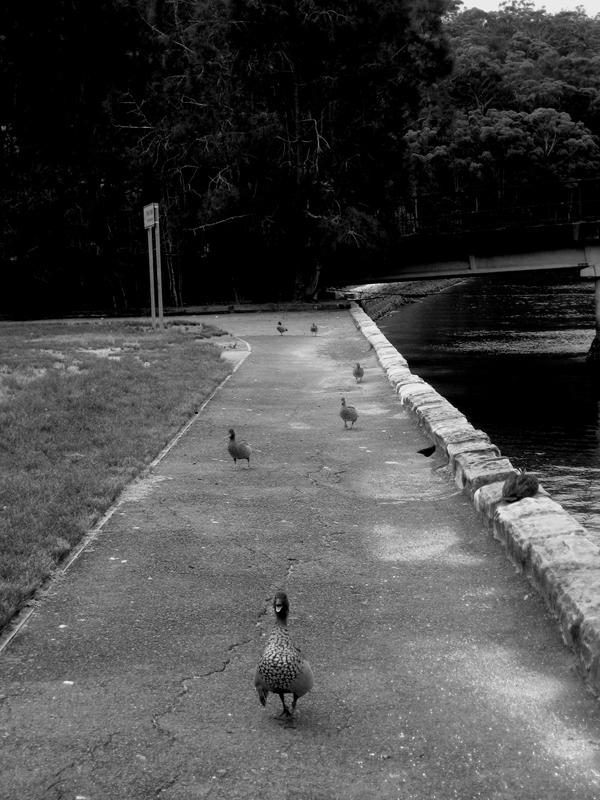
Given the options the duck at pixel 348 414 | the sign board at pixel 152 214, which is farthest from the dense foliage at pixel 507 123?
the duck at pixel 348 414

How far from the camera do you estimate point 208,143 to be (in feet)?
104

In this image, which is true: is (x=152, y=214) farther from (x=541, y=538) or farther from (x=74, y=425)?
(x=541, y=538)

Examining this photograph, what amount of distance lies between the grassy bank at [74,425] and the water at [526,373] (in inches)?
188

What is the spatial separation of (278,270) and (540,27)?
79584 millimetres

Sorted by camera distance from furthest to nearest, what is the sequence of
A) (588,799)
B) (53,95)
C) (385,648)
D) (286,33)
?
(53,95) → (286,33) → (385,648) → (588,799)

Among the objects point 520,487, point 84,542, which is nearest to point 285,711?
point 84,542

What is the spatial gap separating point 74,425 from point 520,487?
21.2 ft

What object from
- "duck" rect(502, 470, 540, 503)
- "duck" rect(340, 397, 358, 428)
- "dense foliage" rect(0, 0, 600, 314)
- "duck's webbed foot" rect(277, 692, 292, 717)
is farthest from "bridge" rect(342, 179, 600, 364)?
"duck's webbed foot" rect(277, 692, 292, 717)

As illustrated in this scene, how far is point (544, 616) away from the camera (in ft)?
18.0

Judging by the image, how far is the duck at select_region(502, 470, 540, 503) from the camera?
23.1ft

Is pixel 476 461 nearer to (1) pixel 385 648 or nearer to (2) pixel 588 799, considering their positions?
(1) pixel 385 648

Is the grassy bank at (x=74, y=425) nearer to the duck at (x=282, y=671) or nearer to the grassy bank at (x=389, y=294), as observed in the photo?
the duck at (x=282, y=671)

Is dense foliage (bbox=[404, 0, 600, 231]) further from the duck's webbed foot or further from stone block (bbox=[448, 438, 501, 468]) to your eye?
the duck's webbed foot

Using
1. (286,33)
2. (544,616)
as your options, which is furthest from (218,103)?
(544,616)
